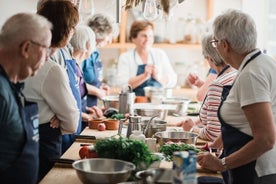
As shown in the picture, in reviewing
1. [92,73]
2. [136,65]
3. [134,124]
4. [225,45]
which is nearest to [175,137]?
[134,124]

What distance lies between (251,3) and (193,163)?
4.76 m

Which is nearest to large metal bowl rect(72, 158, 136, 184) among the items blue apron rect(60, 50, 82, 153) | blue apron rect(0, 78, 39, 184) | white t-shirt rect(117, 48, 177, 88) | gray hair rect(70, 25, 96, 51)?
blue apron rect(0, 78, 39, 184)

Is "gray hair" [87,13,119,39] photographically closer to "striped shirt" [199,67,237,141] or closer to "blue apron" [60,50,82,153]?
"blue apron" [60,50,82,153]

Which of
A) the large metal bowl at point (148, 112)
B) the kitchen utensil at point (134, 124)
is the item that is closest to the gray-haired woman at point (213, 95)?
the kitchen utensil at point (134, 124)

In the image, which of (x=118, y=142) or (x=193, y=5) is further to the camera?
(x=193, y=5)

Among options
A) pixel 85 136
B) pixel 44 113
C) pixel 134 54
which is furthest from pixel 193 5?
pixel 44 113

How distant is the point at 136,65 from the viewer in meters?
5.65

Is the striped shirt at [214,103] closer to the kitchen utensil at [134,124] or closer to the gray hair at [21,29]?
the kitchen utensil at [134,124]

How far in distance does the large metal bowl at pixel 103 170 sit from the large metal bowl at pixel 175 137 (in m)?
0.74

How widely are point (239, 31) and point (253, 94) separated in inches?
12.5

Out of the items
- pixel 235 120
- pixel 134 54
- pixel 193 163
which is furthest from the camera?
pixel 134 54

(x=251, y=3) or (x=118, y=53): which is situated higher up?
(x=251, y=3)

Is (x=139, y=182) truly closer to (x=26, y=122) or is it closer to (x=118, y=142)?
(x=118, y=142)

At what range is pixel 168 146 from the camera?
2486 mm
